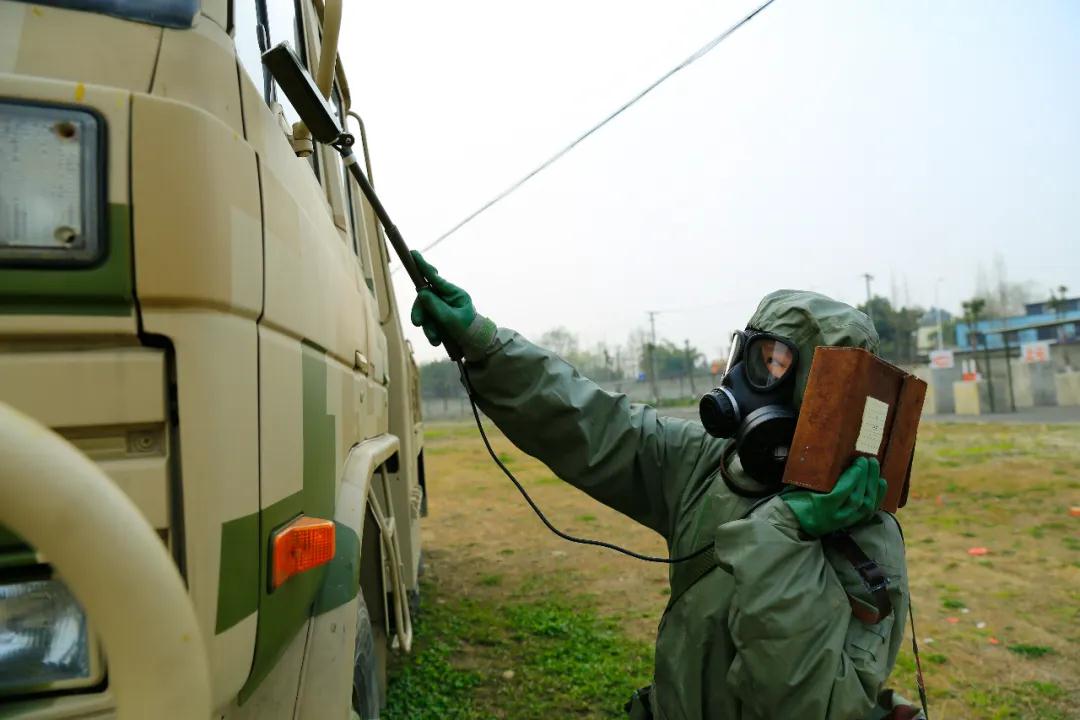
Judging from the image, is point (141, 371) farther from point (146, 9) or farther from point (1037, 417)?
point (1037, 417)

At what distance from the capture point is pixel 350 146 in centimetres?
178

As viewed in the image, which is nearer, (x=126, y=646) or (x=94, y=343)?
(x=126, y=646)

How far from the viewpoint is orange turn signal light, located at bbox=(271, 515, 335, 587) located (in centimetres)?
110

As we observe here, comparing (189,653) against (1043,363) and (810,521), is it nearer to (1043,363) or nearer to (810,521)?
(810,521)

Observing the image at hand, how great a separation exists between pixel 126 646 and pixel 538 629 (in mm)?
4257

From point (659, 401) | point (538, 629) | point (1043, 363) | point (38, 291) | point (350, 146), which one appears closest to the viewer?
point (38, 291)

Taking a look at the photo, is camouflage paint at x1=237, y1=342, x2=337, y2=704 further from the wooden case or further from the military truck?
the wooden case

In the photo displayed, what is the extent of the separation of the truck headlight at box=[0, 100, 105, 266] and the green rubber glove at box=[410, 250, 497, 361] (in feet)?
3.53

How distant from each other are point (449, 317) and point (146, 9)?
1.02m

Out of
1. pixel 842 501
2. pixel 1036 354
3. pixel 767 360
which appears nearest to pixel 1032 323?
pixel 1036 354

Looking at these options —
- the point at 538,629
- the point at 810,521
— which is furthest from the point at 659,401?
the point at 810,521

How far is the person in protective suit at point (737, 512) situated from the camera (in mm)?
1561

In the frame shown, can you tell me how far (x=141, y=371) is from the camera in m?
0.91

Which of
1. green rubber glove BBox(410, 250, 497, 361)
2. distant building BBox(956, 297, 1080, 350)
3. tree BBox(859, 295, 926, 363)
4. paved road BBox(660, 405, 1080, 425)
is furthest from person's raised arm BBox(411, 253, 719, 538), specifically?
tree BBox(859, 295, 926, 363)
